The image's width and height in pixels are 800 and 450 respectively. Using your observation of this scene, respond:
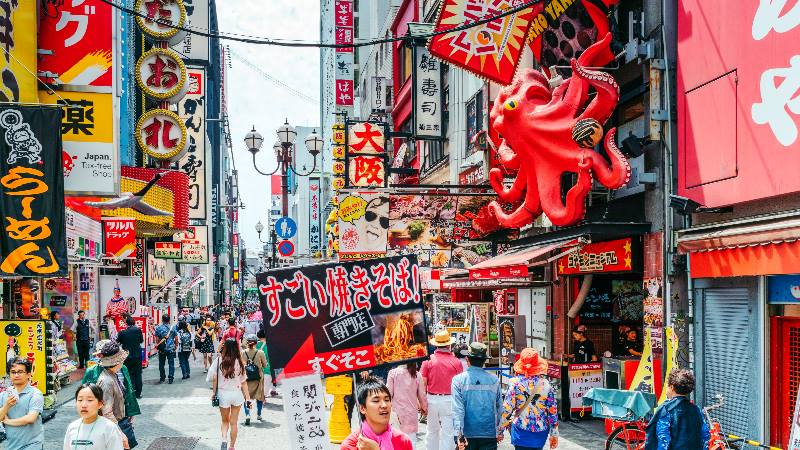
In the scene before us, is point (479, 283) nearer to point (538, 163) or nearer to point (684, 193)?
point (538, 163)

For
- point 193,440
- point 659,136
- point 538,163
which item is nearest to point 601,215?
point 538,163

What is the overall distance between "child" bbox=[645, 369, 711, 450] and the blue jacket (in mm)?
2111

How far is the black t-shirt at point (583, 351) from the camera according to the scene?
54.8 feet

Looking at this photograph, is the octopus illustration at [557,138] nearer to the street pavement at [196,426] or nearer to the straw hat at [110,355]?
the street pavement at [196,426]

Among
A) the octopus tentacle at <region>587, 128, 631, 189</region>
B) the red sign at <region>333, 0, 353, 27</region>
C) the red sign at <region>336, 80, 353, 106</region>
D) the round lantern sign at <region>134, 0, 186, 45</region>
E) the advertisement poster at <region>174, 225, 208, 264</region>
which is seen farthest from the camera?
the red sign at <region>333, 0, 353, 27</region>

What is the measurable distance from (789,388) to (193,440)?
9201 millimetres

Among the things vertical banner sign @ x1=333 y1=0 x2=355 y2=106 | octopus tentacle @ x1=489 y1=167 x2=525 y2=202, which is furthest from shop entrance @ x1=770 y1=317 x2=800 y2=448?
vertical banner sign @ x1=333 y1=0 x2=355 y2=106

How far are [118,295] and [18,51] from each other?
13.1m

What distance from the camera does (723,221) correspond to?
11945mm

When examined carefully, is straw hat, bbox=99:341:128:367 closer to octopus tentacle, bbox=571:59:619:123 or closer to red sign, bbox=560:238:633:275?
octopus tentacle, bbox=571:59:619:123

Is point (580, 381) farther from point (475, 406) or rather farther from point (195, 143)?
point (195, 143)

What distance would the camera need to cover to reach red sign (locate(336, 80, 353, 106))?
54.2 metres

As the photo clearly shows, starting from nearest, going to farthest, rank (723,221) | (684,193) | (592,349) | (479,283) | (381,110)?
(723,221)
(684,193)
(592,349)
(479,283)
(381,110)

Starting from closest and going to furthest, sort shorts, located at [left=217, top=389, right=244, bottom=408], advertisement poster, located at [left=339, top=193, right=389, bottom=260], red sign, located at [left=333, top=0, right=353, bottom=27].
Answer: shorts, located at [left=217, top=389, right=244, bottom=408] < advertisement poster, located at [left=339, top=193, right=389, bottom=260] < red sign, located at [left=333, top=0, right=353, bottom=27]
